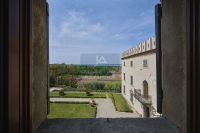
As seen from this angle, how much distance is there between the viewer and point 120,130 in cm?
210

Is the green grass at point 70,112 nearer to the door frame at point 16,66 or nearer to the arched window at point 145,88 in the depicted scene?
the arched window at point 145,88

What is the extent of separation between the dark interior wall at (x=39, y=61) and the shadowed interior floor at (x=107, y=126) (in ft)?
0.50

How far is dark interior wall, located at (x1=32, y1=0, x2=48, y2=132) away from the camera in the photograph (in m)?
2.07

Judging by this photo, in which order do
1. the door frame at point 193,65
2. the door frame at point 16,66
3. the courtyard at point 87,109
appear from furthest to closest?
the courtyard at point 87,109 → the door frame at point 193,65 → the door frame at point 16,66

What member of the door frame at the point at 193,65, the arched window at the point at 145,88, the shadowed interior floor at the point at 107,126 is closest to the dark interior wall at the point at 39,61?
the shadowed interior floor at the point at 107,126

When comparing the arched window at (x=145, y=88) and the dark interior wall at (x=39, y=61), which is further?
the arched window at (x=145, y=88)

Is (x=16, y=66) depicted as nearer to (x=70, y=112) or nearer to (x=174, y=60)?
(x=174, y=60)

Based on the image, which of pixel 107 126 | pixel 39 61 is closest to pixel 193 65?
pixel 107 126

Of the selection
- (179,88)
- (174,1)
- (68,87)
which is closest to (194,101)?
(179,88)

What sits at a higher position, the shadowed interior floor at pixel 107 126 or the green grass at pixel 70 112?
the shadowed interior floor at pixel 107 126

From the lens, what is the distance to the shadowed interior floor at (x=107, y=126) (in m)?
2.08

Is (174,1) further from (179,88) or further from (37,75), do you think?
(37,75)

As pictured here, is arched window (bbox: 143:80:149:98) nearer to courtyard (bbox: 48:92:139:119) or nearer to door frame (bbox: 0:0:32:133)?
courtyard (bbox: 48:92:139:119)

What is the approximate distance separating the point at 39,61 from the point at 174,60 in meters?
1.35
